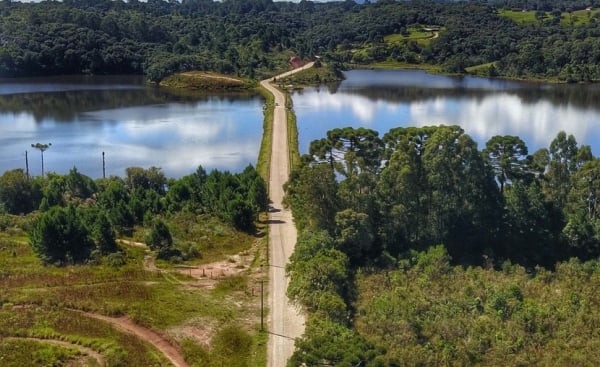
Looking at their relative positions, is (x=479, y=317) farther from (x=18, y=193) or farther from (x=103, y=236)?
(x=18, y=193)

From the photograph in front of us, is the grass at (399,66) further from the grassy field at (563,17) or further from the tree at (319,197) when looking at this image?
the tree at (319,197)

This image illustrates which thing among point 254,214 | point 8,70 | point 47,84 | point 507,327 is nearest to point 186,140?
point 254,214

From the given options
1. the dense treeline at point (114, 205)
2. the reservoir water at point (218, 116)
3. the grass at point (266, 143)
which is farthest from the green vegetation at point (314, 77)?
the dense treeline at point (114, 205)

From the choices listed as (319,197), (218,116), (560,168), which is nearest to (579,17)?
(218,116)

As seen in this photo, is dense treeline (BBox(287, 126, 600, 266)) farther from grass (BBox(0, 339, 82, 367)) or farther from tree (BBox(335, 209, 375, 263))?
grass (BBox(0, 339, 82, 367))

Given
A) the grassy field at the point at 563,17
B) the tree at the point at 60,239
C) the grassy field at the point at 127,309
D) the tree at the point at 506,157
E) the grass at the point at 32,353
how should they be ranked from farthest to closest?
the grassy field at the point at 563,17 < the tree at the point at 506,157 < the tree at the point at 60,239 < the grassy field at the point at 127,309 < the grass at the point at 32,353

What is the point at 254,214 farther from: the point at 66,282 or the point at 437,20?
the point at 437,20
